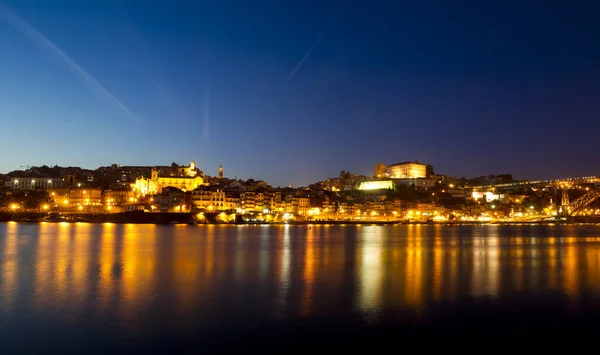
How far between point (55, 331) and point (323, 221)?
76.4m

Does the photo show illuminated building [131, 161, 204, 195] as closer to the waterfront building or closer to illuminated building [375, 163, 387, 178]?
the waterfront building

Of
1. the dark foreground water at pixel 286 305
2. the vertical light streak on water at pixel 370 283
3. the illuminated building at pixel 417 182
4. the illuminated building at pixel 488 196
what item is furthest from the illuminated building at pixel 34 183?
the illuminated building at pixel 488 196

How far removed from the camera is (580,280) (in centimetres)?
1634

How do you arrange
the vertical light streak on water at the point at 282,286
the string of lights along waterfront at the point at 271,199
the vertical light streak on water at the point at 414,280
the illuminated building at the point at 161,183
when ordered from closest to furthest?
the vertical light streak on water at the point at 282,286, the vertical light streak on water at the point at 414,280, the string of lights along waterfront at the point at 271,199, the illuminated building at the point at 161,183

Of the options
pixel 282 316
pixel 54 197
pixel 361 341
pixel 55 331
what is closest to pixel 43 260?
pixel 55 331

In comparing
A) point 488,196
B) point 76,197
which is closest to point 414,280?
point 76,197

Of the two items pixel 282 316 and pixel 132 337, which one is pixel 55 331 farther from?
pixel 282 316

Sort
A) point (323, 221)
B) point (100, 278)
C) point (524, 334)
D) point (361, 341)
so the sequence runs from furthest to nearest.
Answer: point (323, 221)
point (100, 278)
point (524, 334)
point (361, 341)

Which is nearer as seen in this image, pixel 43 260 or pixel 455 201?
pixel 43 260

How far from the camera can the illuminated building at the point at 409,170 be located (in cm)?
13025

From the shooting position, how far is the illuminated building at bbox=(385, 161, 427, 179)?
13025 centimetres

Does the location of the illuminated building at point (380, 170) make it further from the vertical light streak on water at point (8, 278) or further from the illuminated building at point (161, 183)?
the vertical light streak on water at point (8, 278)

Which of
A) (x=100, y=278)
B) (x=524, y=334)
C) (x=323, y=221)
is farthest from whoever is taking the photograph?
(x=323, y=221)

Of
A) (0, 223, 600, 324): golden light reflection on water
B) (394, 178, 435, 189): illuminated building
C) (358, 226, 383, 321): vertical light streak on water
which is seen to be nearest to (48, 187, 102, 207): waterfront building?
(0, 223, 600, 324): golden light reflection on water
